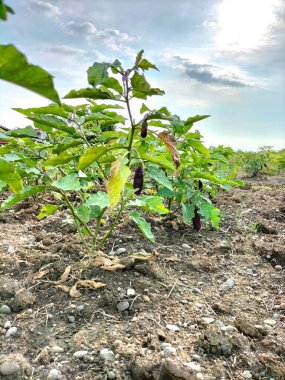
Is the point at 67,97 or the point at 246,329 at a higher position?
the point at 67,97

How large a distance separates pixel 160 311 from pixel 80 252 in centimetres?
71

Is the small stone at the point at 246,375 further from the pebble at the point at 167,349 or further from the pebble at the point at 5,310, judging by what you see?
the pebble at the point at 5,310

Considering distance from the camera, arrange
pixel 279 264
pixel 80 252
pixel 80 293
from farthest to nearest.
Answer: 1. pixel 279 264
2. pixel 80 252
3. pixel 80 293

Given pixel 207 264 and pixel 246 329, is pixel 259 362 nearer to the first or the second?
pixel 246 329

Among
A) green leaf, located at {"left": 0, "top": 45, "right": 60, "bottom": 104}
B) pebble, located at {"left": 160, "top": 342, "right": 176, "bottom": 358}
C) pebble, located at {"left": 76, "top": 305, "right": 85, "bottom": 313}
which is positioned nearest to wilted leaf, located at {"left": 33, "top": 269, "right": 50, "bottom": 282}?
pebble, located at {"left": 76, "top": 305, "right": 85, "bottom": 313}

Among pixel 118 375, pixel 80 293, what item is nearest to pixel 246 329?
pixel 118 375

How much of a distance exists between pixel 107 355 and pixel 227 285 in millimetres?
956

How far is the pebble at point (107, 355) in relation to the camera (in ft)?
5.21

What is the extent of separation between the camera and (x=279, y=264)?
2721 mm

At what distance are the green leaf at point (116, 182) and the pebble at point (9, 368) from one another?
70 centimetres

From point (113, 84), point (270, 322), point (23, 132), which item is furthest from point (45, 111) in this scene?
point (270, 322)

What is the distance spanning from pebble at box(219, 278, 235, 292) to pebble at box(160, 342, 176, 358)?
69cm

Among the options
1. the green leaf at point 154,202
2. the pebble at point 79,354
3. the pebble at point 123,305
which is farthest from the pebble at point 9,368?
the green leaf at point 154,202

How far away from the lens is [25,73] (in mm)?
620
